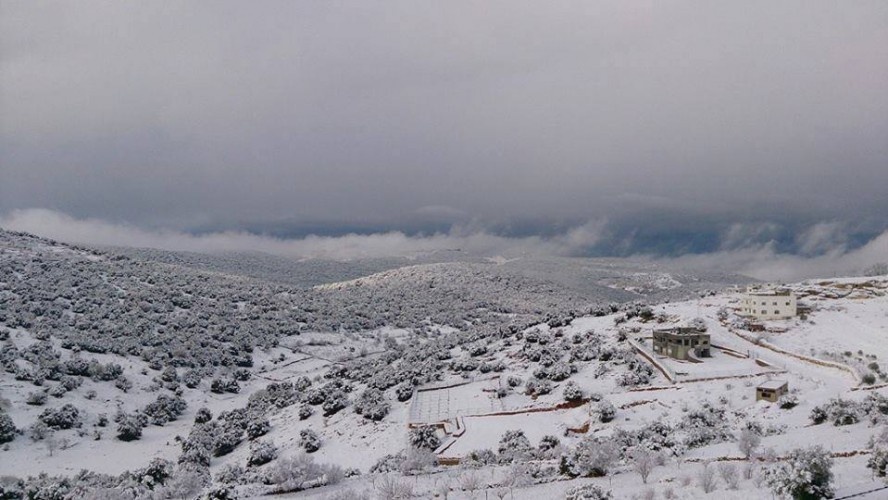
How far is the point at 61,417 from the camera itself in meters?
44.0

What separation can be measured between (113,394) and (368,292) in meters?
80.7

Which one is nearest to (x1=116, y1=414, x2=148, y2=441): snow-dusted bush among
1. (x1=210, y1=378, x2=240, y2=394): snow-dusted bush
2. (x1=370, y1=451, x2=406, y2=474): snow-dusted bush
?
(x1=210, y1=378, x2=240, y2=394): snow-dusted bush

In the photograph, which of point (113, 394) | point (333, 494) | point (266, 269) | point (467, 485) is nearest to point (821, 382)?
point (467, 485)

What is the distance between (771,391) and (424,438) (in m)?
20.9

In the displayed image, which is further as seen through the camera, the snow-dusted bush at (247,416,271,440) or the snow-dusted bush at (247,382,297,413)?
the snow-dusted bush at (247,382,297,413)

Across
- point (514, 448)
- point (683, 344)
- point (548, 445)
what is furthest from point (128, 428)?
point (683, 344)

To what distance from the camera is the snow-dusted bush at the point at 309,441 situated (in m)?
38.0

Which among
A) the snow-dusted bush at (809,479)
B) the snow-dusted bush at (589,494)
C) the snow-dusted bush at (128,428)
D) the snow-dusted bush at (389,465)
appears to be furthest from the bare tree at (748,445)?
the snow-dusted bush at (128,428)

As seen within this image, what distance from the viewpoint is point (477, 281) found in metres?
167

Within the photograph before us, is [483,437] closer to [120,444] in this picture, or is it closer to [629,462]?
[629,462]

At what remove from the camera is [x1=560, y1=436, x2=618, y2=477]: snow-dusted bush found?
69.9ft

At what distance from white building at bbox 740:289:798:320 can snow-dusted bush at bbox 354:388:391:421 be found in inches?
1508

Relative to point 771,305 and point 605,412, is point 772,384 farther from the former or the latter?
point 771,305

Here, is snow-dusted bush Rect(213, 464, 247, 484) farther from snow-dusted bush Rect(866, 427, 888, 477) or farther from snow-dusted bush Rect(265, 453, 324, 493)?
snow-dusted bush Rect(866, 427, 888, 477)
